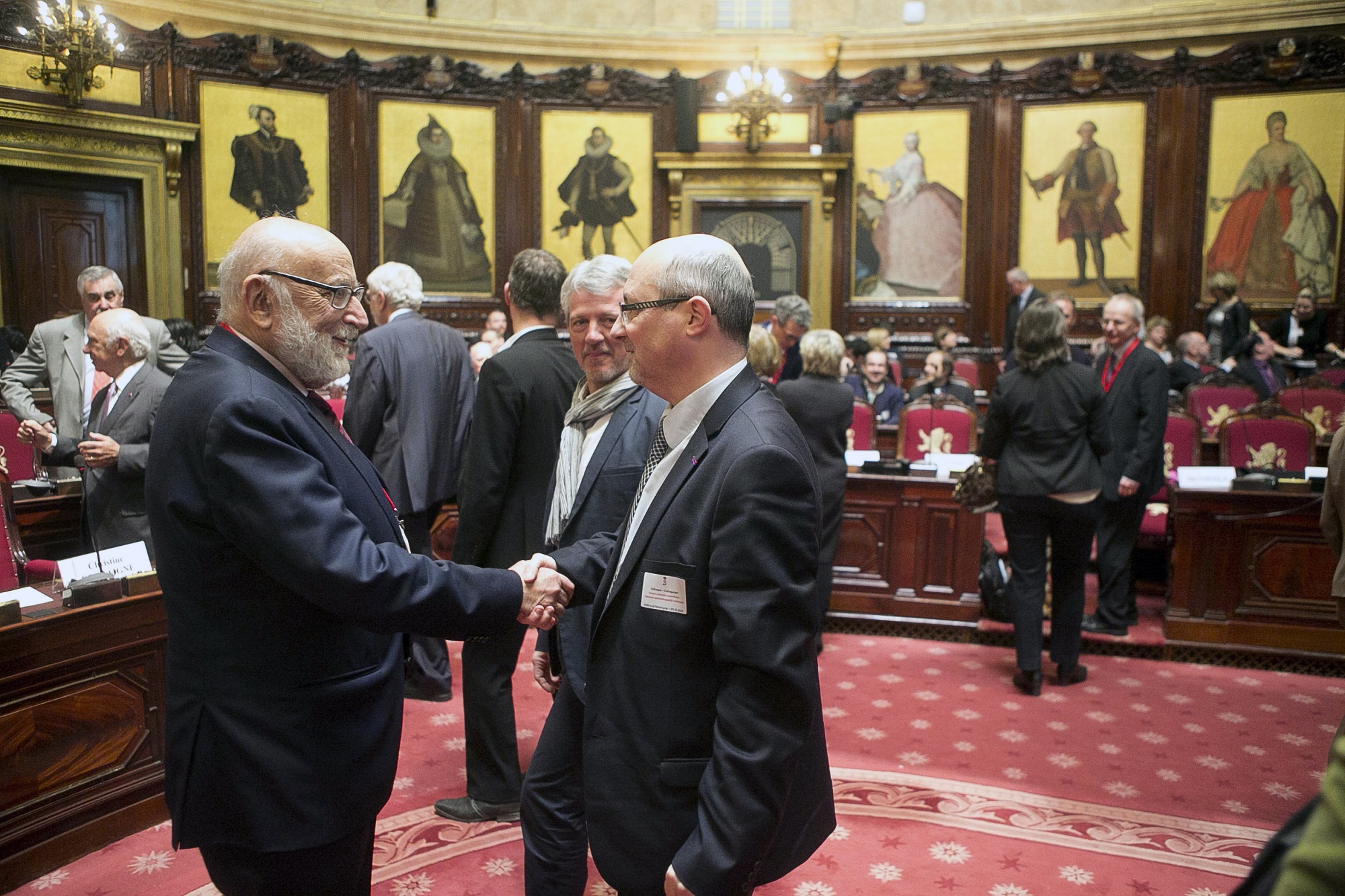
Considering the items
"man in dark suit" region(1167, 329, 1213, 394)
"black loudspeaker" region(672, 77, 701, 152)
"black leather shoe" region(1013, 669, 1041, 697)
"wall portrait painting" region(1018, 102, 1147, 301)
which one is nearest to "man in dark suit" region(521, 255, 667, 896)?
"black leather shoe" region(1013, 669, 1041, 697)

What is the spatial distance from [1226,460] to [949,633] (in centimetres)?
218

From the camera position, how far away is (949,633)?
554 cm

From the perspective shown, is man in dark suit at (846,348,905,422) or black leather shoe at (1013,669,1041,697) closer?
black leather shoe at (1013,669,1041,697)

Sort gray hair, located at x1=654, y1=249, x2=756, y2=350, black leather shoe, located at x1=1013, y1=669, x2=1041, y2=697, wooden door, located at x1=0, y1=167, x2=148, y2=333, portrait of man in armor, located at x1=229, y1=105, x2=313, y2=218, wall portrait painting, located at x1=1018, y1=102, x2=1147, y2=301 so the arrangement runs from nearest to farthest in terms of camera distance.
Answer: gray hair, located at x1=654, y1=249, x2=756, y2=350, black leather shoe, located at x1=1013, y1=669, x2=1041, y2=697, wooden door, located at x1=0, y1=167, x2=148, y2=333, portrait of man in armor, located at x1=229, y1=105, x2=313, y2=218, wall portrait painting, located at x1=1018, y1=102, x2=1147, y2=301

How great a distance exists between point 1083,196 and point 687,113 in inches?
186

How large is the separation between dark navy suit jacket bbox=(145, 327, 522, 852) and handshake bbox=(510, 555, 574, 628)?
0.19 meters

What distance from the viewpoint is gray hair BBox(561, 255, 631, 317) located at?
269 centimetres

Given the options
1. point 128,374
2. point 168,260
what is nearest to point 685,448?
point 128,374

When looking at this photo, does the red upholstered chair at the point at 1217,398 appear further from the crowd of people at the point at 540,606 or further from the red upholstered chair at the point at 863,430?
the crowd of people at the point at 540,606

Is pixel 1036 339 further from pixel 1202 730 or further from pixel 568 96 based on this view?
pixel 568 96

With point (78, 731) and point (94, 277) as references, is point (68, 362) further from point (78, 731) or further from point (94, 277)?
point (78, 731)

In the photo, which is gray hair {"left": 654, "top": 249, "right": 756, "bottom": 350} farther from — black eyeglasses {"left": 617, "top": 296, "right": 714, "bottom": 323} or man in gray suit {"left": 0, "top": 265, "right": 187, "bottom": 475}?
man in gray suit {"left": 0, "top": 265, "right": 187, "bottom": 475}

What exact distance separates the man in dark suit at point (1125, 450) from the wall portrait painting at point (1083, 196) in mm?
6615

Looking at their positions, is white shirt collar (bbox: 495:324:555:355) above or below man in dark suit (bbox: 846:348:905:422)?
above
